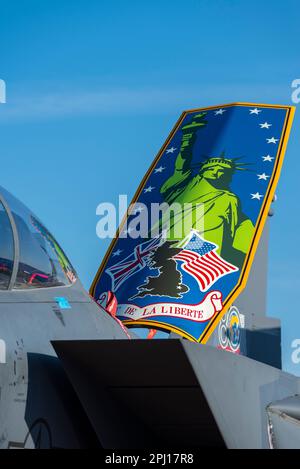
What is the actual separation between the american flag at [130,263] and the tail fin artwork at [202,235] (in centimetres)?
2

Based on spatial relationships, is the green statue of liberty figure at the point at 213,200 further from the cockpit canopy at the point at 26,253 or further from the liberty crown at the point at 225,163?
the cockpit canopy at the point at 26,253

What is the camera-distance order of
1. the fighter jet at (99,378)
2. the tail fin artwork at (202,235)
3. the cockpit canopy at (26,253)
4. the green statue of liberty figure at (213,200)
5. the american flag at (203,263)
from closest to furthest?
the fighter jet at (99,378) < the cockpit canopy at (26,253) < the tail fin artwork at (202,235) < the american flag at (203,263) < the green statue of liberty figure at (213,200)

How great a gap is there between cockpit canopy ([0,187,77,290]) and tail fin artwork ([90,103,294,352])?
8.45 meters

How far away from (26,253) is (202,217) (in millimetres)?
9635

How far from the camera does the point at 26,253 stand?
423 cm

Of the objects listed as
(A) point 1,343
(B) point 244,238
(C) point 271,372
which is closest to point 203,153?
(B) point 244,238

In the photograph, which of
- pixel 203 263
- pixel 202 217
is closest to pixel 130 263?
pixel 203 263

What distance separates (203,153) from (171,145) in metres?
0.94

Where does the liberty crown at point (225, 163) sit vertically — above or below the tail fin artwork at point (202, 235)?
above

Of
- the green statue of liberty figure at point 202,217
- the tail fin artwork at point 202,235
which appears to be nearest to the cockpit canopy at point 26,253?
the tail fin artwork at point 202,235

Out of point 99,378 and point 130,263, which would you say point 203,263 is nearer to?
point 130,263

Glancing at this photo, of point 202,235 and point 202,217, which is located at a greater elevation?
point 202,217

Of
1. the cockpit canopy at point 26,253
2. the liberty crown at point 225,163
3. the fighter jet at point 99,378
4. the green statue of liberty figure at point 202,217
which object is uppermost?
the liberty crown at point 225,163

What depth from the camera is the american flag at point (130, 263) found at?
13.6 meters
